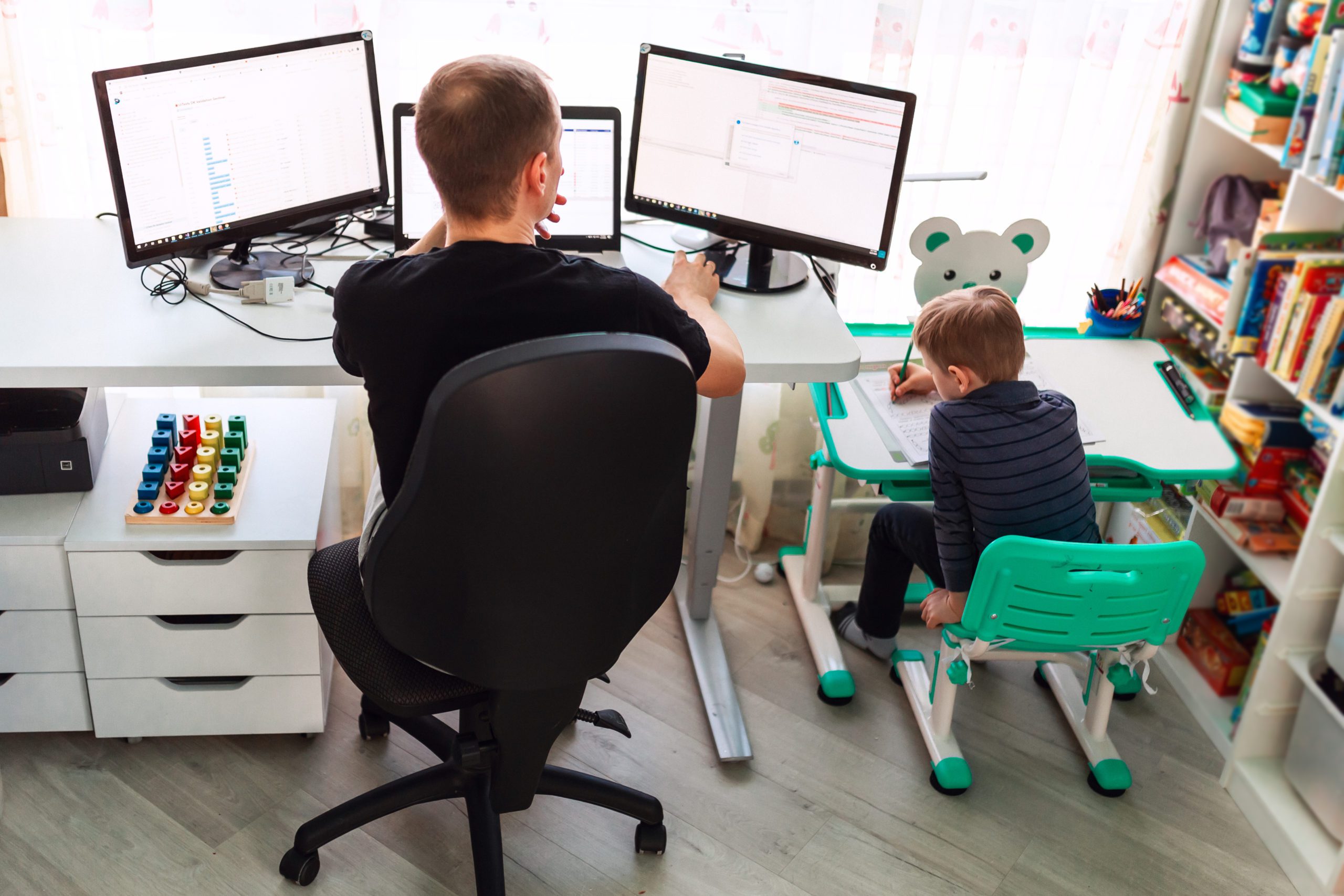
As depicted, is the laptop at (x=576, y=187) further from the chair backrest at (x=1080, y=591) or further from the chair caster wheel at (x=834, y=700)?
the chair caster wheel at (x=834, y=700)

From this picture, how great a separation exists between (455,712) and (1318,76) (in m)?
1.93

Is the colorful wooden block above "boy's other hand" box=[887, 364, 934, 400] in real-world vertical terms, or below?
below

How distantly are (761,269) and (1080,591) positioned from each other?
0.77 metres

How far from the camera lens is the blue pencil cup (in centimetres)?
239

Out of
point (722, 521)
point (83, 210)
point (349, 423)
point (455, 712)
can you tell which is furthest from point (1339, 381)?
point (83, 210)

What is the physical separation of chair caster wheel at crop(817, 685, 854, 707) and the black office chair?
2.65 ft

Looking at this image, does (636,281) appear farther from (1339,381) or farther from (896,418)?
(1339,381)

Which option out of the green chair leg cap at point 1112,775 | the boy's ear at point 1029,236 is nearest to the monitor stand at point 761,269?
the boy's ear at point 1029,236

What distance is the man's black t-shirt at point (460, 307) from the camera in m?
1.24

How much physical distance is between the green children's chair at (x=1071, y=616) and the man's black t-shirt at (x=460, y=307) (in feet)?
2.73

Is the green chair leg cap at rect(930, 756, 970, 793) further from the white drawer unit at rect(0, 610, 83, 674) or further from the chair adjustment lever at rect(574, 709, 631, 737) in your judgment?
the white drawer unit at rect(0, 610, 83, 674)

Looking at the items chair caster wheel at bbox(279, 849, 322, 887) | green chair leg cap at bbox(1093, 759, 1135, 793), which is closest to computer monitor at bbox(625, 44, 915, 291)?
green chair leg cap at bbox(1093, 759, 1135, 793)

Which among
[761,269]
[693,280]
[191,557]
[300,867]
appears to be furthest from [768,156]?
[300,867]

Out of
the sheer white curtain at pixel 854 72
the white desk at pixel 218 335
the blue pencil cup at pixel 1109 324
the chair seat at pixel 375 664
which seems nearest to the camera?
the chair seat at pixel 375 664
